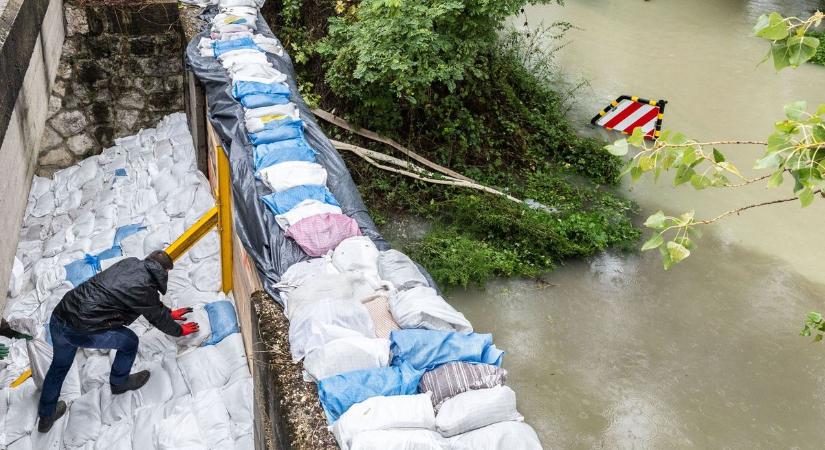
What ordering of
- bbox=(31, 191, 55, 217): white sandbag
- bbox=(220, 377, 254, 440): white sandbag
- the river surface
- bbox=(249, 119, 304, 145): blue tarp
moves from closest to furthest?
bbox=(220, 377, 254, 440): white sandbag → bbox=(249, 119, 304, 145): blue tarp → the river surface → bbox=(31, 191, 55, 217): white sandbag

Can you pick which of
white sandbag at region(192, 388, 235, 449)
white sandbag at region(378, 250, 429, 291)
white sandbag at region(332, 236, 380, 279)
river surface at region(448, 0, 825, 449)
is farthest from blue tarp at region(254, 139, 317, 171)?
river surface at region(448, 0, 825, 449)

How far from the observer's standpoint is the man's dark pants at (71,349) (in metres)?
3.61

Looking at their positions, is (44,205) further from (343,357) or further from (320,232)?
(343,357)

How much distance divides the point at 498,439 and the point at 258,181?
2.32 m

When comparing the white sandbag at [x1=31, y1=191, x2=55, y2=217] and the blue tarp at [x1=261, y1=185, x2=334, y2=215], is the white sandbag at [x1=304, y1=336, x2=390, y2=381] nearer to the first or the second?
the blue tarp at [x1=261, y1=185, x2=334, y2=215]

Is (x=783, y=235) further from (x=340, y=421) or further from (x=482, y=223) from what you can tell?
(x=340, y=421)

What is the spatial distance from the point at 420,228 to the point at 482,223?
2.03 ft

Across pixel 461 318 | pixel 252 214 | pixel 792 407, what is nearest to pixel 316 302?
pixel 461 318

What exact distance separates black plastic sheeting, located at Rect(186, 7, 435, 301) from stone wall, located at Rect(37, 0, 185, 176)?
1108mm

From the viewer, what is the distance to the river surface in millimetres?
4531

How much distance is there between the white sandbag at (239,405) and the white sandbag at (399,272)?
45.0 inches

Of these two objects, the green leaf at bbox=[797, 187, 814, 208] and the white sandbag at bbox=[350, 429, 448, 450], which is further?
the white sandbag at bbox=[350, 429, 448, 450]

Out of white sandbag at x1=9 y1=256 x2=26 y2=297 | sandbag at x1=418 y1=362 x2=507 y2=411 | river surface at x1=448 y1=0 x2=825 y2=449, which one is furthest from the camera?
white sandbag at x1=9 y1=256 x2=26 y2=297

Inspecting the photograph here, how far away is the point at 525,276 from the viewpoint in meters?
5.62
